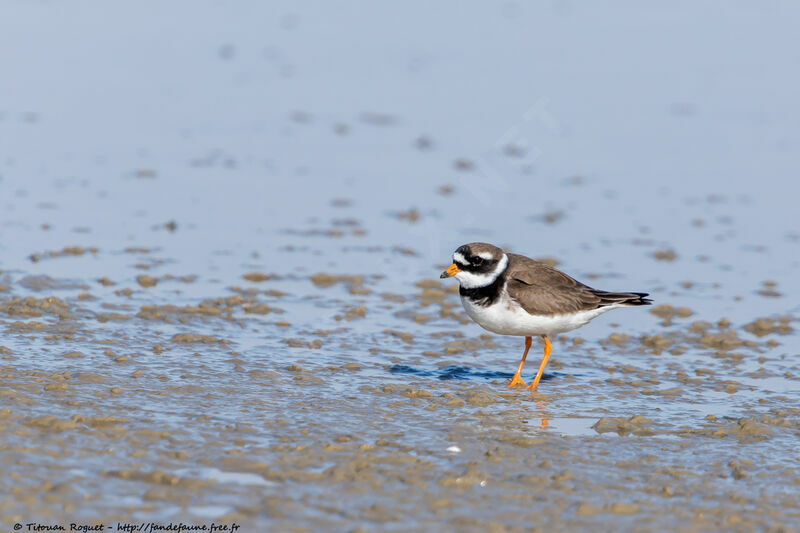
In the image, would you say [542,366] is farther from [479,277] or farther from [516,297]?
[479,277]

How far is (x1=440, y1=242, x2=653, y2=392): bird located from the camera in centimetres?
1040

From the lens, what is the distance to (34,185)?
16234 millimetres

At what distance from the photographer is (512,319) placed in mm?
10367

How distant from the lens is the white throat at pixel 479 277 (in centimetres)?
1056

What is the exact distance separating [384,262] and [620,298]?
419cm

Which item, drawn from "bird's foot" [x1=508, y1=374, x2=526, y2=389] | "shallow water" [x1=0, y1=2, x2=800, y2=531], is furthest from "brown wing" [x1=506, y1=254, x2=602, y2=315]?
"shallow water" [x1=0, y1=2, x2=800, y2=531]

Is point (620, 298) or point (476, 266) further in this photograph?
point (620, 298)

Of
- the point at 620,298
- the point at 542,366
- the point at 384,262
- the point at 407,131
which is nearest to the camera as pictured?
the point at 542,366

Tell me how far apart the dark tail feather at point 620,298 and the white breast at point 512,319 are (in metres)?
→ 0.41

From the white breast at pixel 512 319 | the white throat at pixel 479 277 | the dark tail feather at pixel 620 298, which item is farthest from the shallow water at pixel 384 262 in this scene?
the white throat at pixel 479 277

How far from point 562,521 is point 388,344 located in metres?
4.76

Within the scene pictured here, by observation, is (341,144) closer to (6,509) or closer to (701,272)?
(701,272)

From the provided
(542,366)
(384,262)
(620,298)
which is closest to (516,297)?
(542,366)

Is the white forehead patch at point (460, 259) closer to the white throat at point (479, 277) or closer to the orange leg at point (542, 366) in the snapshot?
the white throat at point (479, 277)
